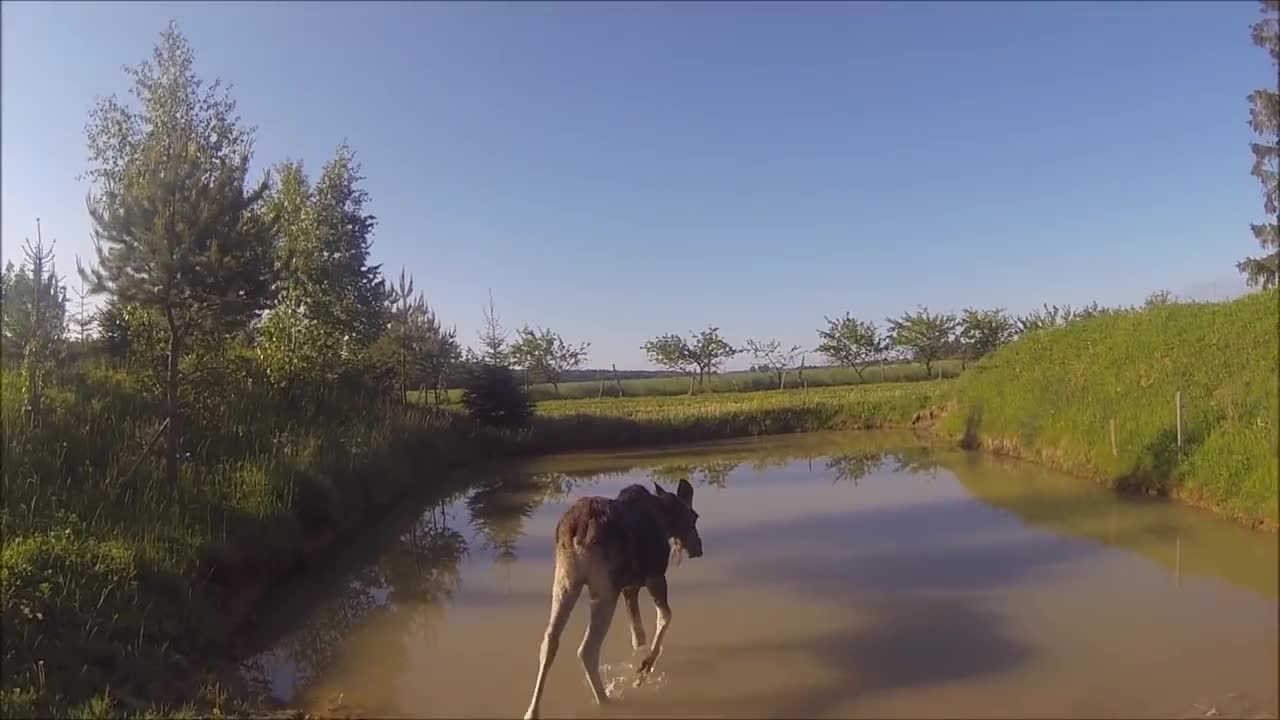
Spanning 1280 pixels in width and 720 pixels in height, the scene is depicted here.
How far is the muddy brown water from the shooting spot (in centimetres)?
523

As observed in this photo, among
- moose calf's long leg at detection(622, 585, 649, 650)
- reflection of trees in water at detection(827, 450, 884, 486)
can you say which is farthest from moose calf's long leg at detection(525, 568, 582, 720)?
reflection of trees in water at detection(827, 450, 884, 486)

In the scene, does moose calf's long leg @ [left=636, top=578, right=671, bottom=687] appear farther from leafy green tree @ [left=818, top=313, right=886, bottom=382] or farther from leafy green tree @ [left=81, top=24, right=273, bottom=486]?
leafy green tree @ [left=818, top=313, right=886, bottom=382]

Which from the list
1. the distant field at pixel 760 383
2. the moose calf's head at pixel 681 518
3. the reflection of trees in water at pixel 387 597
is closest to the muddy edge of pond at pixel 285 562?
the reflection of trees in water at pixel 387 597

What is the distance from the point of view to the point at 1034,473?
47.1 feet

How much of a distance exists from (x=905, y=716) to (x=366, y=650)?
505cm

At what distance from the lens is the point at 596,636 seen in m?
5.36

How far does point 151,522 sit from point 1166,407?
495 inches

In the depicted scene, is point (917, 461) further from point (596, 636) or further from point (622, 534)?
point (596, 636)

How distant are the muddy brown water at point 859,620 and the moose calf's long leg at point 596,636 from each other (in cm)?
27

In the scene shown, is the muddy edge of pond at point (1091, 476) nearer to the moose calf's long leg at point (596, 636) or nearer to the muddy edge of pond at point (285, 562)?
the muddy edge of pond at point (285, 562)

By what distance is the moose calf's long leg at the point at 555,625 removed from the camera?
210 inches

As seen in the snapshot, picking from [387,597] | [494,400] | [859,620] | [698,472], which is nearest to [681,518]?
[859,620]

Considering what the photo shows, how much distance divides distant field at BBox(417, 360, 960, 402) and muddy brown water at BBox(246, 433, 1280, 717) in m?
42.4

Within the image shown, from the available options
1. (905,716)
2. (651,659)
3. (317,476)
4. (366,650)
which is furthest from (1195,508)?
(317,476)
